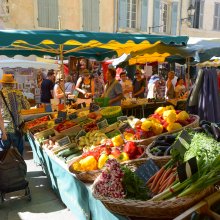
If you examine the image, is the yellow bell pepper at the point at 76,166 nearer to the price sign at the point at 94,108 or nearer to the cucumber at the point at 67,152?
the cucumber at the point at 67,152

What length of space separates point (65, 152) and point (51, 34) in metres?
1.84

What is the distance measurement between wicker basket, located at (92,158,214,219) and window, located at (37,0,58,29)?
12.9m

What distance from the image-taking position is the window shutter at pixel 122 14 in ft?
52.3

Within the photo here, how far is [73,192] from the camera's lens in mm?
3305

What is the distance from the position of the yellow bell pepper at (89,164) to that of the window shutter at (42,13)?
462 inches

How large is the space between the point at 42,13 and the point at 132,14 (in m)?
5.70

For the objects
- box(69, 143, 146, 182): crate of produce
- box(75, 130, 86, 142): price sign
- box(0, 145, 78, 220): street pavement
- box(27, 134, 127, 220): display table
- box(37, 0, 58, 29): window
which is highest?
box(37, 0, 58, 29): window

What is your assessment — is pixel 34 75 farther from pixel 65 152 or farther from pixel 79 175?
pixel 79 175

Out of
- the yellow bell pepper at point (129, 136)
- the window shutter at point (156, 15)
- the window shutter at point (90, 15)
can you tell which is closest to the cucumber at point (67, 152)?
the yellow bell pepper at point (129, 136)

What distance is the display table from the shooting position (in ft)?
8.61

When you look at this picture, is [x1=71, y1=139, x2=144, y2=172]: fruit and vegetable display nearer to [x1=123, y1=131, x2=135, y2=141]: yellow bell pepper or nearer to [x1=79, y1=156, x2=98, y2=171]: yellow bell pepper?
[x1=79, y1=156, x2=98, y2=171]: yellow bell pepper

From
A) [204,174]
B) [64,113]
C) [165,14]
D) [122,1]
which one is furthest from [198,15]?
[204,174]

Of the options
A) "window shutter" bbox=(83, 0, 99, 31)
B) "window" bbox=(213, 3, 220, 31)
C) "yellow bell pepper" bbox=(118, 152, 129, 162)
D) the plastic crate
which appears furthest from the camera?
"window" bbox=(213, 3, 220, 31)

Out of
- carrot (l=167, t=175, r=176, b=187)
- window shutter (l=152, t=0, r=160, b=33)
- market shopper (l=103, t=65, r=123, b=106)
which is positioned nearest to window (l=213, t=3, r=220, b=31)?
window shutter (l=152, t=0, r=160, b=33)
